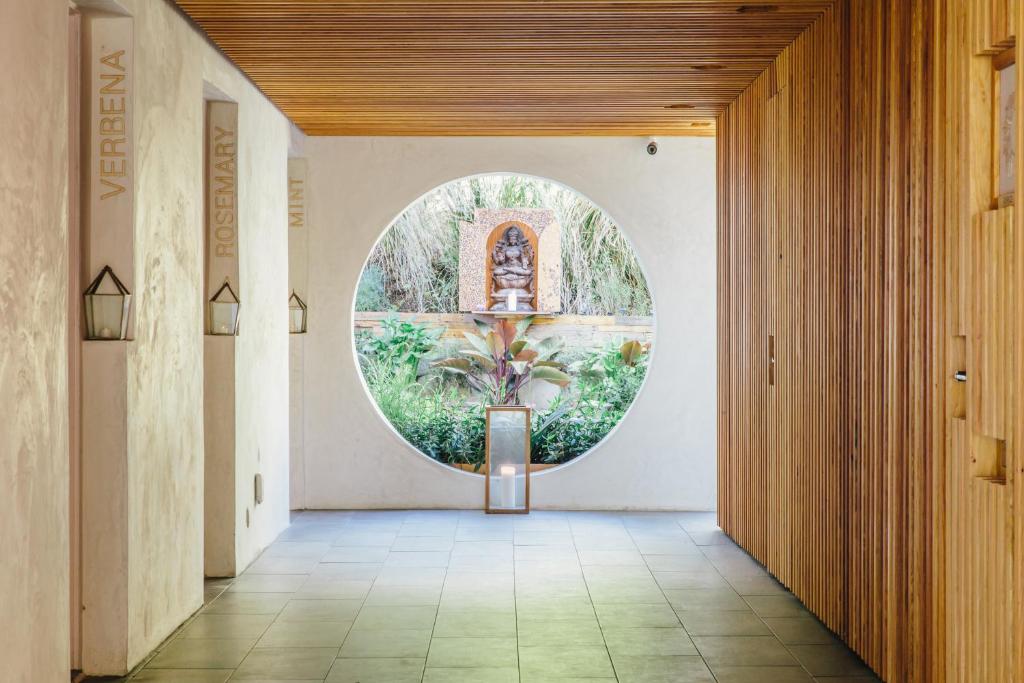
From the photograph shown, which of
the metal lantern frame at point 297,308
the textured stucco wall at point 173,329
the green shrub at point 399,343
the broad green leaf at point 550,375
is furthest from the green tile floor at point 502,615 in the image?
the green shrub at point 399,343

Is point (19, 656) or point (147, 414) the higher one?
point (147, 414)

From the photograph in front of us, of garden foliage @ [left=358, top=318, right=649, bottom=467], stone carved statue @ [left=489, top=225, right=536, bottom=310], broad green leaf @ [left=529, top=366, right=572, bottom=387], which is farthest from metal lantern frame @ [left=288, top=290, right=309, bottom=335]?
stone carved statue @ [left=489, top=225, right=536, bottom=310]

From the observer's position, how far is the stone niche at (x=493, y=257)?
1184 centimetres

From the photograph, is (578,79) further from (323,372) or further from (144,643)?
(144,643)

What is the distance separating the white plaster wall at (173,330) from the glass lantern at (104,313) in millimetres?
118

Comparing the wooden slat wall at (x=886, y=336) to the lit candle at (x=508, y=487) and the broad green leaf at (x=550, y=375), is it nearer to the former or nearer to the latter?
the lit candle at (x=508, y=487)

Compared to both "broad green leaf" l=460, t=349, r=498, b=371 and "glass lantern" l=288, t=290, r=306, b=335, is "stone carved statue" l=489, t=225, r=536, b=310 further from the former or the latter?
"glass lantern" l=288, t=290, r=306, b=335

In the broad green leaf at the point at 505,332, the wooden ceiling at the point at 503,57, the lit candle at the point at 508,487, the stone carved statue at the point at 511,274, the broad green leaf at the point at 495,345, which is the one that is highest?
the wooden ceiling at the point at 503,57

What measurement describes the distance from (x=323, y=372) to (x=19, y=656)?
193 inches

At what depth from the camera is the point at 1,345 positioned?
283 cm

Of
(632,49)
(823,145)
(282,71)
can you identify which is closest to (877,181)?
(823,145)

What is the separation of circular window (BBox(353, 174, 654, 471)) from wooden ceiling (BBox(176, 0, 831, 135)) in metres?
2.82

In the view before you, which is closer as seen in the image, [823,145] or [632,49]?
[823,145]

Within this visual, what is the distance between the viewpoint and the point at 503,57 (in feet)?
17.6
